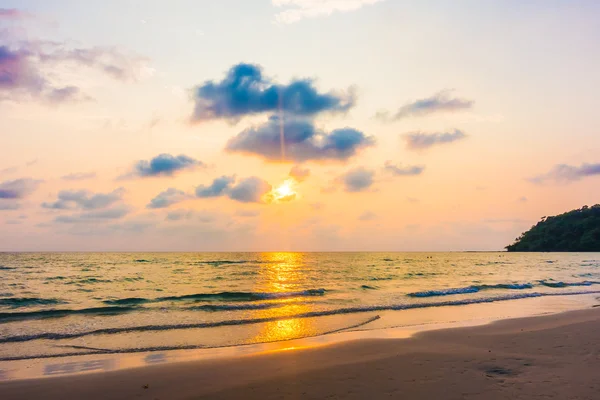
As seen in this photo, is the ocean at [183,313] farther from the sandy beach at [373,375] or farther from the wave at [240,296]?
the sandy beach at [373,375]

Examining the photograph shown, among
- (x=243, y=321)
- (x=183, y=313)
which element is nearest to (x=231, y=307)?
(x=183, y=313)

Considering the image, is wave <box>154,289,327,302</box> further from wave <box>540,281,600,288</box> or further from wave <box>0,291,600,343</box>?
wave <box>540,281,600,288</box>

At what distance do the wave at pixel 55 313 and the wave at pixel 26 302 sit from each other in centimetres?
350

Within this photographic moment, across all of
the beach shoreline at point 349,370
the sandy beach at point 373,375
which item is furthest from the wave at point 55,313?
the sandy beach at point 373,375

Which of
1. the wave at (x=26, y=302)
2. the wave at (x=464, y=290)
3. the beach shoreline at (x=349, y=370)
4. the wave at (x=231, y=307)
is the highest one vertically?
the beach shoreline at (x=349, y=370)

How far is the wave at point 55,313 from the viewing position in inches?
842

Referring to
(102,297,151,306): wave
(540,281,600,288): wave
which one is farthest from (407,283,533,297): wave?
(102,297,151,306): wave

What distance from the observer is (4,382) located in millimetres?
9945

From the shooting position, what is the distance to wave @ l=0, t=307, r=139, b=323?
21398 millimetres

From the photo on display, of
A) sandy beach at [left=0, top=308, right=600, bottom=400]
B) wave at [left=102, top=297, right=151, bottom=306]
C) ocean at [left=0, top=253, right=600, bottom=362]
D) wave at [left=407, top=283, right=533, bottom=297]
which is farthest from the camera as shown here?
wave at [left=407, top=283, right=533, bottom=297]

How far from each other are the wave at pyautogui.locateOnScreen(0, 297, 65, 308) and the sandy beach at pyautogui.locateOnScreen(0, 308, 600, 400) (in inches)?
757

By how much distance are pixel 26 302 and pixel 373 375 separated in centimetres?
2664

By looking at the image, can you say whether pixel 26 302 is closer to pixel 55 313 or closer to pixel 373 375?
pixel 55 313

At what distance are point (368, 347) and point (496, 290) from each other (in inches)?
1023
